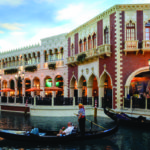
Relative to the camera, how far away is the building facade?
50.1 ft

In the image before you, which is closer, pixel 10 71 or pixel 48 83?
pixel 48 83

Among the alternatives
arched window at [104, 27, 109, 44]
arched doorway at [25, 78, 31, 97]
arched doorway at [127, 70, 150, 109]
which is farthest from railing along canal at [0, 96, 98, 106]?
arched doorway at [25, 78, 31, 97]

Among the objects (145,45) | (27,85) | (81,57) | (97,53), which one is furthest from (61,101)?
(27,85)

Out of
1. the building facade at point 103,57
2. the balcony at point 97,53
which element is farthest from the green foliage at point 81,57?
the balcony at point 97,53

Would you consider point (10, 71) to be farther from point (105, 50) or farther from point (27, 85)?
point (105, 50)

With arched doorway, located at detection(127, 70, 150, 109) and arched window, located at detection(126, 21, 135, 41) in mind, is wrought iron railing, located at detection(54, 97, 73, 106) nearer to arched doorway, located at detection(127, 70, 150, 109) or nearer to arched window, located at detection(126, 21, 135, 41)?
arched doorway, located at detection(127, 70, 150, 109)

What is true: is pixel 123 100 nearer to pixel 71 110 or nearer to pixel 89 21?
pixel 71 110

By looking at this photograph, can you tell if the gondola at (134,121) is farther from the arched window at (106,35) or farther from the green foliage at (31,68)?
the green foliage at (31,68)

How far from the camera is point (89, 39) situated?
741 inches

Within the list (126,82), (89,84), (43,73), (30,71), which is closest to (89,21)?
(89,84)

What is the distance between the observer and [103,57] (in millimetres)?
16625

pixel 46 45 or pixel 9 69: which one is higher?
pixel 46 45

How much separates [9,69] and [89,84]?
13560mm

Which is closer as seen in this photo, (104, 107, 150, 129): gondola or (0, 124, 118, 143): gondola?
(0, 124, 118, 143): gondola
